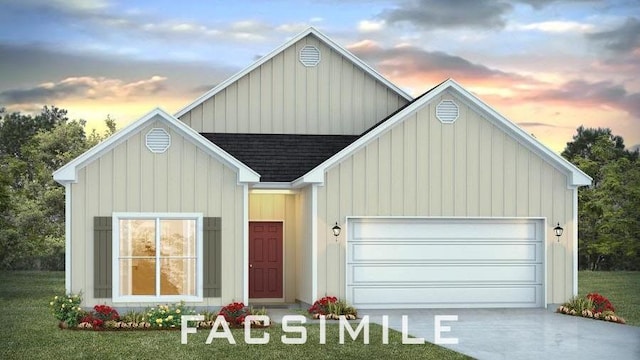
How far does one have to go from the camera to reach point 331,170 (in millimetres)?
20594

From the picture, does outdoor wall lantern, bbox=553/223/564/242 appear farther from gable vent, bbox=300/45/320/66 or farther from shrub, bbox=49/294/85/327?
shrub, bbox=49/294/85/327

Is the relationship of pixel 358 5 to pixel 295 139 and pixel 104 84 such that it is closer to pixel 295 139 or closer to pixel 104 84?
pixel 295 139

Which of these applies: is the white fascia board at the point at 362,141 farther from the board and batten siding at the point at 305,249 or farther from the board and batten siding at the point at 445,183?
the board and batten siding at the point at 305,249

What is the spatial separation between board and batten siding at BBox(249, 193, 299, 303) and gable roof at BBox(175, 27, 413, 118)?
3216 mm

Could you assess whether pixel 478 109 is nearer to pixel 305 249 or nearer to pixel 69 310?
pixel 305 249

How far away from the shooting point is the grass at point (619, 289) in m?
23.4

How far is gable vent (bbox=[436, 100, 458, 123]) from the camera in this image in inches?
832

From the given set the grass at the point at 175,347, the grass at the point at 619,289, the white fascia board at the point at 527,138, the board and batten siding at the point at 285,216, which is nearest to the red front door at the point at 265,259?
the board and batten siding at the point at 285,216

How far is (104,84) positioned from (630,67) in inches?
712

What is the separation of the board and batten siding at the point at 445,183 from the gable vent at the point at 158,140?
3590 mm

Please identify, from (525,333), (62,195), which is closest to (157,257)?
(525,333)

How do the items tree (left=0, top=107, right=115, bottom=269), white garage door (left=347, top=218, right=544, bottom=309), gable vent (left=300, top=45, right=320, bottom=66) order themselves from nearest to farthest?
1. white garage door (left=347, top=218, right=544, bottom=309)
2. gable vent (left=300, top=45, right=320, bottom=66)
3. tree (left=0, top=107, right=115, bottom=269)

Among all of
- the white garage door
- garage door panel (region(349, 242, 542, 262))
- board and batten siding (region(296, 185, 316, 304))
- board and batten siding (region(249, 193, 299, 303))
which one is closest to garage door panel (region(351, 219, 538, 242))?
the white garage door

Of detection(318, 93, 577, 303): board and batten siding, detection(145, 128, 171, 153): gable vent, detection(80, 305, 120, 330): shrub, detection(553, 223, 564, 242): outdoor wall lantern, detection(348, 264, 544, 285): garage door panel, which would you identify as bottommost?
detection(80, 305, 120, 330): shrub
